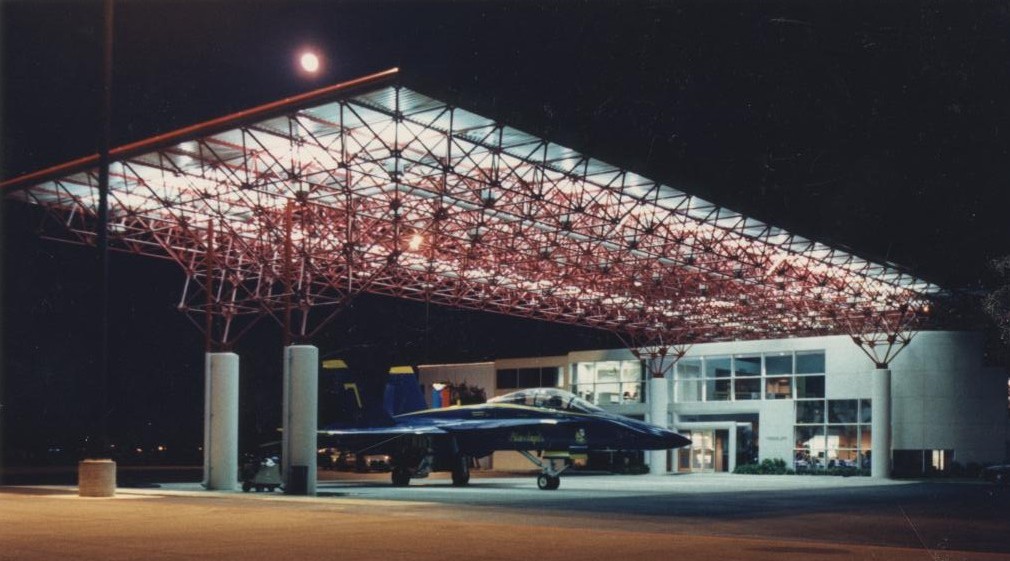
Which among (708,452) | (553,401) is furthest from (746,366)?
(553,401)

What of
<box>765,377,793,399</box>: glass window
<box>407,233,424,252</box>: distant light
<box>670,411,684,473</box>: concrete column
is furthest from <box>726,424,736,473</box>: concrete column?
<box>407,233,424,252</box>: distant light

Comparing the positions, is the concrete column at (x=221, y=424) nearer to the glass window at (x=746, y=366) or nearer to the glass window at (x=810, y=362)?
the glass window at (x=810, y=362)

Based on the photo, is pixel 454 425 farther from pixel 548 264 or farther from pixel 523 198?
pixel 548 264

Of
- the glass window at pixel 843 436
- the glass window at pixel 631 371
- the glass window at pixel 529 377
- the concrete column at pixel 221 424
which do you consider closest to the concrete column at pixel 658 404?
the glass window at pixel 631 371

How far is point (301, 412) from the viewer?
2827 cm

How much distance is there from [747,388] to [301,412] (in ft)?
118

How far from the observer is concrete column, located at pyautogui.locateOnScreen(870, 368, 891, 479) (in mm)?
51531

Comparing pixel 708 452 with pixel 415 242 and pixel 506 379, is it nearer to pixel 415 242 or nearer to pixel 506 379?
pixel 506 379

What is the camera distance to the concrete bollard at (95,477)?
2462 centimetres

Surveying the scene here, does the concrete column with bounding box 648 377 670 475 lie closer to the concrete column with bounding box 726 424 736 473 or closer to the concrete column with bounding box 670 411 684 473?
the concrete column with bounding box 670 411 684 473

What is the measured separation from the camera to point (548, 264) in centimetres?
4969

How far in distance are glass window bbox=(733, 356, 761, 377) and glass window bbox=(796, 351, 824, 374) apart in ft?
7.85

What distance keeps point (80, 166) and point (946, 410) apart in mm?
40978

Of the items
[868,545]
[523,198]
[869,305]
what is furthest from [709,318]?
[868,545]
